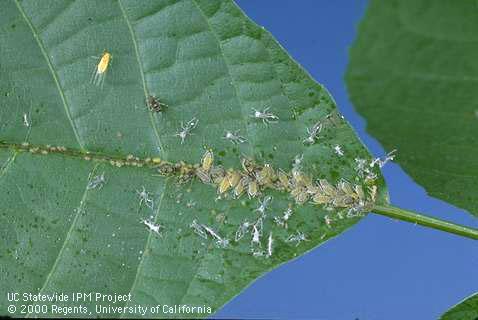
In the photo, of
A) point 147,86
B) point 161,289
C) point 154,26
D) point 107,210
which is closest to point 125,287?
point 161,289

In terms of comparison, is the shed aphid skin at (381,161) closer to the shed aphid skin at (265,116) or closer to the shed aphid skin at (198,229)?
the shed aphid skin at (265,116)

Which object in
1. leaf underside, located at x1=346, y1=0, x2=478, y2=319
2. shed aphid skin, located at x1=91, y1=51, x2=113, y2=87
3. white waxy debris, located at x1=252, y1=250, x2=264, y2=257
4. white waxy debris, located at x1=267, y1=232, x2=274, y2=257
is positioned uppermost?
shed aphid skin, located at x1=91, y1=51, x2=113, y2=87

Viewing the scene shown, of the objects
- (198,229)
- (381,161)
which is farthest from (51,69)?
(381,161)

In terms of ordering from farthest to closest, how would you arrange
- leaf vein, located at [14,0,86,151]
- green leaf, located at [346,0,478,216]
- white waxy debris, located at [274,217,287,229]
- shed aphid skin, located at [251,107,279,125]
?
white waxy debris, located at [274,217,287,229] → shed aphid skin, located at [251,107,279,125] → leaf vein, located at [14,0,86,151] → green leaf, located at [346,0,478,216]

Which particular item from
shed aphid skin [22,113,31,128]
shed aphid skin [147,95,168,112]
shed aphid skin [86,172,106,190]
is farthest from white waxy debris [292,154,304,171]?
shed aphid skin [22,113,31,128]

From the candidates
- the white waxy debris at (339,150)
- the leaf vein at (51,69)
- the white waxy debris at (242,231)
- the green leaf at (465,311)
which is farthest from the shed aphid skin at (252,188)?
the green leaf at (465,311)

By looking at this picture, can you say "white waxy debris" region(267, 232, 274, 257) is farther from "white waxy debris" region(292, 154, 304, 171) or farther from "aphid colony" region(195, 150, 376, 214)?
"white waxy debris" region(292, 154, 304, 171)

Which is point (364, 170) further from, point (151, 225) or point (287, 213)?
point (151, 225)
